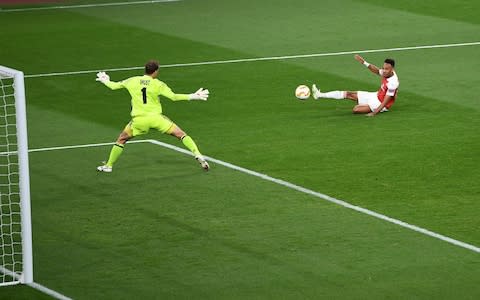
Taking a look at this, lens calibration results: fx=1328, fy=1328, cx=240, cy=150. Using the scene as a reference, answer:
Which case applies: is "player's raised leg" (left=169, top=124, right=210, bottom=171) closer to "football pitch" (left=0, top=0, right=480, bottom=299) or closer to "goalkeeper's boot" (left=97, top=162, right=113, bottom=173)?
"football pitch" (left=0, top=0, right=480, bottom=299)

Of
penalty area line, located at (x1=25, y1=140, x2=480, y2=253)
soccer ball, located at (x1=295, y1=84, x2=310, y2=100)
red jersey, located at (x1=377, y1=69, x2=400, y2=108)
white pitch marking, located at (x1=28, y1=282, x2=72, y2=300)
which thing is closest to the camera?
white pitch marking, located at (x1=28, y1=282, x2=72, y2=300)

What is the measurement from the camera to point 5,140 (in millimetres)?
22531

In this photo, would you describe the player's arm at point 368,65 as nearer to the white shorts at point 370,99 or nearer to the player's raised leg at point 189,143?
the white shorts at point 370,99

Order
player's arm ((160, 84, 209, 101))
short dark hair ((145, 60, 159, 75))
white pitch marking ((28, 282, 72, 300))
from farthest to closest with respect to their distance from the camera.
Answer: short dark hair ((145, 60, 159, 75)), player's arm ((160, 84, 209, 101)), white pitch marking ((28, 282, 72, 300))

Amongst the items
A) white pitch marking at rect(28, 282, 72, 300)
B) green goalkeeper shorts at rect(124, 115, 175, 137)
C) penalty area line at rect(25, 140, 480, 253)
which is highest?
green goalkeeper shorts at rect(124, 115, 175, 137)

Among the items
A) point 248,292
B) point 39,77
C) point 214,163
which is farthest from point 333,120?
point 248,292

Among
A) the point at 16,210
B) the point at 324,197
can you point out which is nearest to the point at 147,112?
the point at 16,210

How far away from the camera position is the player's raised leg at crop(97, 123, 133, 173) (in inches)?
797

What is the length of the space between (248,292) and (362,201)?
13.3ft

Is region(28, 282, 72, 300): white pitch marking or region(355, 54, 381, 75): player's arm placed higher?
region(355, 54, 381, 75): player's arm

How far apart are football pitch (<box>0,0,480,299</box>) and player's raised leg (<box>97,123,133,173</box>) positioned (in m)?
0.23

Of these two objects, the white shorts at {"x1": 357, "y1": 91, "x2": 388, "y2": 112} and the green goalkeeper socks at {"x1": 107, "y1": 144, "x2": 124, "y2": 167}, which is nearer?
the green goalkeeper socks at {"x1": 107, "y1": 144, "x2": 124, "y2": 167}

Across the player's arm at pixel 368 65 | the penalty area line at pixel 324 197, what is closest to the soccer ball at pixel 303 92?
the player's arm at pixel 368 65

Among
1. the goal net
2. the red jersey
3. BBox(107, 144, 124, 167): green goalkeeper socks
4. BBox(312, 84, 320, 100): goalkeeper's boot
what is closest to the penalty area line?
BBox(107, 144, 124, 167): green goalkeeper socks
